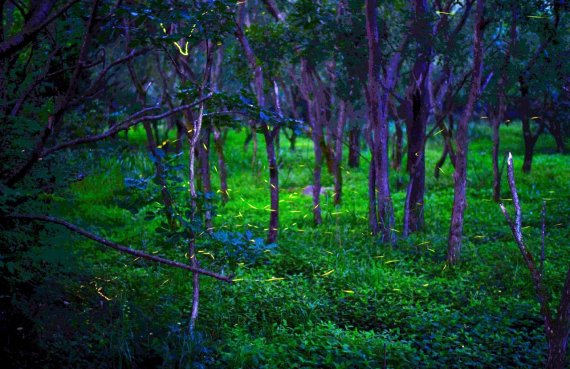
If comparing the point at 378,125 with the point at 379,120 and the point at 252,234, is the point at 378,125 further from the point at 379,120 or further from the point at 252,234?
the point at 252,234

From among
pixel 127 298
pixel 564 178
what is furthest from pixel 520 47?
pixel 127 298

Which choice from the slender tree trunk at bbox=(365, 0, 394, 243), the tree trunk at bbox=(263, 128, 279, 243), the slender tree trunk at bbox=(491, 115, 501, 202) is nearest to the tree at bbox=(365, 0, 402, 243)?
the slender tree trunk at bbox=(365, 0, 394, 243)

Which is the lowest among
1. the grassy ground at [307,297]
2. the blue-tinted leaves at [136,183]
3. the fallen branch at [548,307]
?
the grassy ground at [307,297]

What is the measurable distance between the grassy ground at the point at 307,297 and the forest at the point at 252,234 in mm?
33

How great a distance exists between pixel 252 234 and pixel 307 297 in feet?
8.97

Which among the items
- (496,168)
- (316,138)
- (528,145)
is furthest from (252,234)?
(528,145)

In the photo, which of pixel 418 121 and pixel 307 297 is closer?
pixel 307 297

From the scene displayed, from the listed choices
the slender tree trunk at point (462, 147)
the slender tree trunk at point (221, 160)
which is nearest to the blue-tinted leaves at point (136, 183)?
the slender tree trunk at point (462, 147)

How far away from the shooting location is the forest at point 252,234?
5.29 meters

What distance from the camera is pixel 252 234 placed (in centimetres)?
552

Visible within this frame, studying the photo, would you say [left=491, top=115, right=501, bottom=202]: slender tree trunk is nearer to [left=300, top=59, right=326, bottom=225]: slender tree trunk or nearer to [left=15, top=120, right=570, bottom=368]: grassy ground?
[left=15, top=120, right=570, bottom=368]: grassy ground

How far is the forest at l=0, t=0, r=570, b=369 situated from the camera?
5289 mm

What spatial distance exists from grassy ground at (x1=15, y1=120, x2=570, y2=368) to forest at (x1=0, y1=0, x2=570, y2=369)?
0.11 ft

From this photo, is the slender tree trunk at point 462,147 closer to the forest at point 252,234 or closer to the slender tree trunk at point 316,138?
the forest at point 252,234
